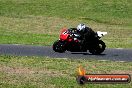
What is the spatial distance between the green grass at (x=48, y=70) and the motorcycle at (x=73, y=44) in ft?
8.52

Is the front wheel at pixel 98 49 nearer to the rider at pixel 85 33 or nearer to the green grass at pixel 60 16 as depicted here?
the rider at pixel 85 33

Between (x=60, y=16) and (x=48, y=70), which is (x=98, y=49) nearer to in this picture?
(x=48, y=70)

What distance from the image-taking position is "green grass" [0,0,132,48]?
36938 mm

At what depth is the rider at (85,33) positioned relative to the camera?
23.4m

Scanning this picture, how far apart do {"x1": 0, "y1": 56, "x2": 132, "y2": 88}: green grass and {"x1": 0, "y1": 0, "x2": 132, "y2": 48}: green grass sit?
9.52 m

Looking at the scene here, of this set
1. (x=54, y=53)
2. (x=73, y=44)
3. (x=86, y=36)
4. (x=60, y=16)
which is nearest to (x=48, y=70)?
(x=54, y=53)

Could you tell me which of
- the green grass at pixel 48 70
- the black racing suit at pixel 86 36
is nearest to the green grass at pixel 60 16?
the black racing suit at pixel 86 36

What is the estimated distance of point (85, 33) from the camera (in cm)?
2350

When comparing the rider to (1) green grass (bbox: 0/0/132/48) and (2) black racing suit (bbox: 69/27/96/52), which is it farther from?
(1) green grass (bbox: 0/0/132/48)

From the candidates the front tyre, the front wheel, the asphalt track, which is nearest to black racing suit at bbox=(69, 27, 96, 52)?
the front wheel

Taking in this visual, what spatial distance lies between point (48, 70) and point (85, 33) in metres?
6.36

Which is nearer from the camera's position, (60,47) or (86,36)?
(60,47)

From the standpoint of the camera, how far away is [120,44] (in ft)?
92.8

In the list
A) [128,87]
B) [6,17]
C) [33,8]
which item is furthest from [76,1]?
[128,87]
